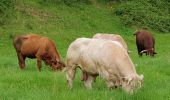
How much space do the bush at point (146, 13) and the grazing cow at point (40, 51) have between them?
21.6 m

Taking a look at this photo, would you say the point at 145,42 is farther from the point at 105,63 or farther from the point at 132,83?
the point at 132,83

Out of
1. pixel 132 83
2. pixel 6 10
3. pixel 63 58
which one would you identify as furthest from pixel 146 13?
pixel 132 83

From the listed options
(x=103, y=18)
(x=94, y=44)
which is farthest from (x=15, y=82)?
(x=103, y=18)

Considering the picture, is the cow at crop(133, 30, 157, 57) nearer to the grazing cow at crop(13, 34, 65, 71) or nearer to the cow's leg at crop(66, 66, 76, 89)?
the grazing cow at crop(13, 34, 65, 71)

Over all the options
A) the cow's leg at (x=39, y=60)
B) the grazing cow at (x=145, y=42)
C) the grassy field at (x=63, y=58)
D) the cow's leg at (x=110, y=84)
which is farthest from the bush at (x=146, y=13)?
the cow's leg at (x=110, y=84)

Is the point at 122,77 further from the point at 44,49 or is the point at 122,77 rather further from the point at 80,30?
the point at 80,30

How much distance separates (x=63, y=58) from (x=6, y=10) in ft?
35.0

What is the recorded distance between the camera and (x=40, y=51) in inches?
655

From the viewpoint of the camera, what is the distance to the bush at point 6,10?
102 feet

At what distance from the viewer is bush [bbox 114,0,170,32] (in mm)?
39156

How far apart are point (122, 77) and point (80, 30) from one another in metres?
23.8

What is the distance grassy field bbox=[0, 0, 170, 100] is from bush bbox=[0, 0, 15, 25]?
1.40 feet

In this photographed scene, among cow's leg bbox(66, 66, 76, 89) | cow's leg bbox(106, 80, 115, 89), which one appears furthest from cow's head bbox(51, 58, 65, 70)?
cow's leg bbox(106, 80, 115, 89)

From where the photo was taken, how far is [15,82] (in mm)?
12047
